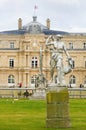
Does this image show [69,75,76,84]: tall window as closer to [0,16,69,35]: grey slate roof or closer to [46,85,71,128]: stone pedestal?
[0,16,69,35]: grey slate roof

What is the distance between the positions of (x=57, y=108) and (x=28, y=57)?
255 ft

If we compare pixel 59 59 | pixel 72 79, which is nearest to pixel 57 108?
pixel 59 59

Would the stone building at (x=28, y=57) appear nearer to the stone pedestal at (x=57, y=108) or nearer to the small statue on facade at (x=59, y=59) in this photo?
the small statue on facade at (x=59, y=59)

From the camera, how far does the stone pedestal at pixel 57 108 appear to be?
1850 cm

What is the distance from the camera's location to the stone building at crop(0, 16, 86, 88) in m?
95.4

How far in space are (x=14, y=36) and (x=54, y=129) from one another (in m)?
80.2

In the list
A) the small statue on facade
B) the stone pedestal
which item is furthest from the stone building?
the stone pedestal

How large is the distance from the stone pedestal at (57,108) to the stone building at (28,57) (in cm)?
7570

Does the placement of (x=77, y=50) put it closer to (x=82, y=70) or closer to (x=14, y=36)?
(x=82, y=70)

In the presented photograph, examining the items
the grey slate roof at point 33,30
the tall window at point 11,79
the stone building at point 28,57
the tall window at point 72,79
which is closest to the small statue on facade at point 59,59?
the stone building at point 28,57

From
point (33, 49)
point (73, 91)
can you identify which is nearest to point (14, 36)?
point (33, 49)

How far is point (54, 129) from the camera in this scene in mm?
17938

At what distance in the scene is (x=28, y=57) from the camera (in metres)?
96.1

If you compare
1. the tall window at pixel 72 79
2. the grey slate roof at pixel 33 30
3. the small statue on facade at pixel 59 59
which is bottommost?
the tall window at pixel 72 79
